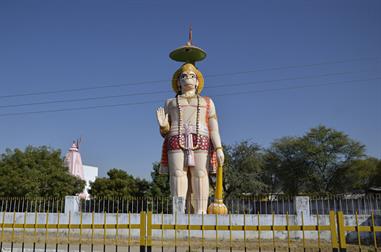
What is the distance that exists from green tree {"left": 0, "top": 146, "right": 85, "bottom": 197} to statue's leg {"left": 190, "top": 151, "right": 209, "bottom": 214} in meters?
8.85

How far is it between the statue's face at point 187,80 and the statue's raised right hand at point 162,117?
107 cm

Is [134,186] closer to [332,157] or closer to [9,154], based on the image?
[9,154]

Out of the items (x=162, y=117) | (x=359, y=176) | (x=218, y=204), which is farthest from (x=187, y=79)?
(x=359, y=176)

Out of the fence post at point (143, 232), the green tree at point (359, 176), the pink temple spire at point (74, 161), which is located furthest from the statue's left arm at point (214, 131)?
the green tree at point (359, 176)

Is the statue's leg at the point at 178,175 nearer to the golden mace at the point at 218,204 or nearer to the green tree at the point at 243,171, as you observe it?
the golden mace at the point at 218,204

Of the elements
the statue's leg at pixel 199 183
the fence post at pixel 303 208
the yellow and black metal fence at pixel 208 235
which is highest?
the statue's leg at pixel 199 183

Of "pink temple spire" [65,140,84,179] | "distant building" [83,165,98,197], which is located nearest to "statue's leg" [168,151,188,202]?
"pink temple spire" [65,140,84,179]

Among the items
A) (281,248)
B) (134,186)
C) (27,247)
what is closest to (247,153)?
(134,186)

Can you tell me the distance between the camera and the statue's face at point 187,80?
12.6 m

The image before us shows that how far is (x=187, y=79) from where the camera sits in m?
12.6

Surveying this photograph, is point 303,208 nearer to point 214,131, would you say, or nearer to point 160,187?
point 214,131

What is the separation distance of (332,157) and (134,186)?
16.8 meters

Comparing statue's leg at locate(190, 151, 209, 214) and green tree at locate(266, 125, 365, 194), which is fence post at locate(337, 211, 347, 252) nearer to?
statue's leg at locate(190, 151, 209, 214)

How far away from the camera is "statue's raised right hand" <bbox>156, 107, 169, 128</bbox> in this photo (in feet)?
40.2
